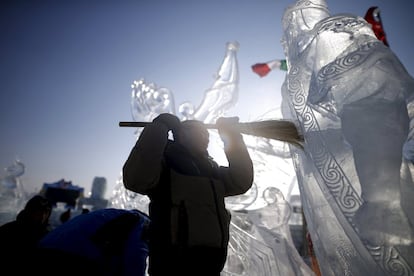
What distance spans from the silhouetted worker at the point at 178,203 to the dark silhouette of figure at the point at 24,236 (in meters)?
0.88

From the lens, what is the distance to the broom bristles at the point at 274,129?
1.81 meters

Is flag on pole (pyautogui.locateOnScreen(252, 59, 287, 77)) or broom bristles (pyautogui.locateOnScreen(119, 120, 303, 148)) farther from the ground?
flag on pole (pyautogui.locateOnScreen(252, 59, 287, 77))

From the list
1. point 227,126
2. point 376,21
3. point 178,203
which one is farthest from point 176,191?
point 376,21

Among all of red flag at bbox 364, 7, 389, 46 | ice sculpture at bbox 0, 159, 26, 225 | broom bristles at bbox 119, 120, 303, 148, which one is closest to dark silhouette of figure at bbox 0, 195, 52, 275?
broom bristles at bbox 119, 120, 303, 148

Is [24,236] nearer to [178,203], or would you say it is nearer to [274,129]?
[178,203]

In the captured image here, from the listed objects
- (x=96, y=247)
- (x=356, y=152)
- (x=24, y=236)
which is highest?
(x=356, y=152)

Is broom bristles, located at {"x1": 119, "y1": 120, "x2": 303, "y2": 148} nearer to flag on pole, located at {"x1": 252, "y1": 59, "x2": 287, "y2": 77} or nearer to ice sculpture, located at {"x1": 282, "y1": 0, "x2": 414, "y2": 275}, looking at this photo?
ice sculpture, located at {"x1": 282, "y1": 0, "x2": 414, "y2": 275}

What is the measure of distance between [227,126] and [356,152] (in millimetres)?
852

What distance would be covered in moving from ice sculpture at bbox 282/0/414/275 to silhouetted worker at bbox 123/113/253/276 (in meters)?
0.75

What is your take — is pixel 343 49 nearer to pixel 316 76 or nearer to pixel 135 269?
pixel 316 76

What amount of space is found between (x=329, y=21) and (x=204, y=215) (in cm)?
181

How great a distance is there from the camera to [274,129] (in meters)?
1.88

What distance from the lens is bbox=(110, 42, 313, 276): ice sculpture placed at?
2492mm

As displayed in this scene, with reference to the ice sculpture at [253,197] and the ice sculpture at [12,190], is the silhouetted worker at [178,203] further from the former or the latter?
the ice sculpture at [12,190]
